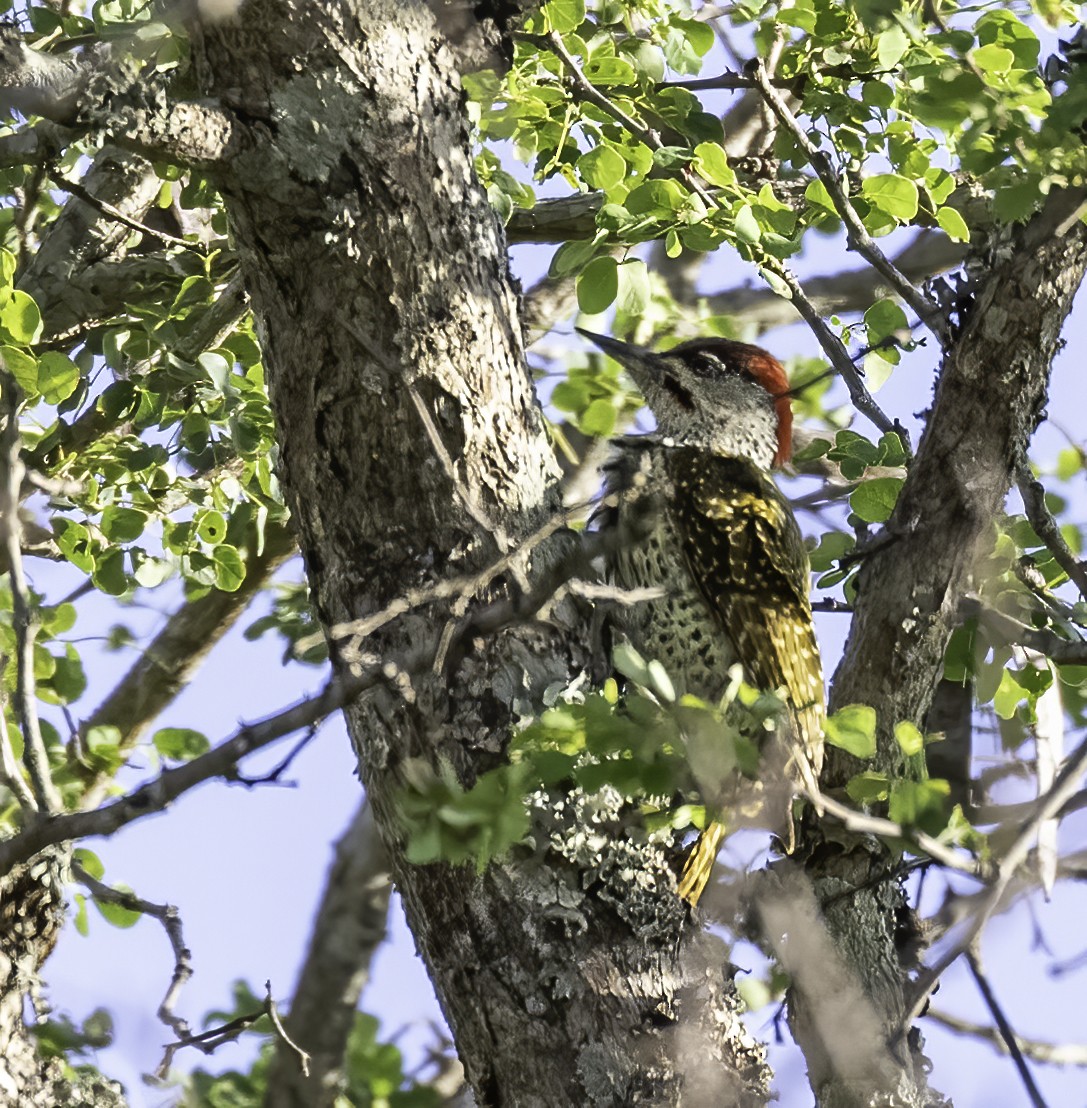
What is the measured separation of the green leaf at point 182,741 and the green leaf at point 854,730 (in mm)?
2208

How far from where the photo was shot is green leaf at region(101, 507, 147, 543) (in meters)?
3.48

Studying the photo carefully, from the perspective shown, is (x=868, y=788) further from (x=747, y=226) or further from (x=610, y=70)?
(x=610, y=70)

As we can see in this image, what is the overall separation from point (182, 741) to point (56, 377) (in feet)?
3.80

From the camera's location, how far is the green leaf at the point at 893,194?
10.2 feet

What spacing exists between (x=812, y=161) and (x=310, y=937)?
4057 mm

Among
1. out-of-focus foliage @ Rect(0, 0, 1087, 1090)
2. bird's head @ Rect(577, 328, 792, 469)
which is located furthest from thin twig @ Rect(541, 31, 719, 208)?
bird's head @ Rect(577, 328, 792, 469)

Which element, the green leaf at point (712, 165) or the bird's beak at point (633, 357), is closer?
the green leaf at point (712, 165)

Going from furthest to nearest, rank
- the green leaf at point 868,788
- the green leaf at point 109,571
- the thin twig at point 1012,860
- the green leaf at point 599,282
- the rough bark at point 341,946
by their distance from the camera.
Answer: the rough bark at point 341,946
the green leaf at point 109,571
the green leaf at point 599,282
the green leaf at point 868,788
the thin twig at point 1012,860

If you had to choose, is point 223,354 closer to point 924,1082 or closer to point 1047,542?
point 1047,542

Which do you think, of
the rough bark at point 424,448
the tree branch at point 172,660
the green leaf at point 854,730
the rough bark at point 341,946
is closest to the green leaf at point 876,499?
the rough bark at point 424,448

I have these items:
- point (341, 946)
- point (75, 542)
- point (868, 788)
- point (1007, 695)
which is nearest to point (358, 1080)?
point (341, 946)

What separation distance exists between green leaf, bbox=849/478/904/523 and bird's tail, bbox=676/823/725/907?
0.74m

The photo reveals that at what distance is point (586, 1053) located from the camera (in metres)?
2.26

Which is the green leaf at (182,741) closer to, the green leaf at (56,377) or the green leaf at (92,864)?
the green leaf at (92,864)
